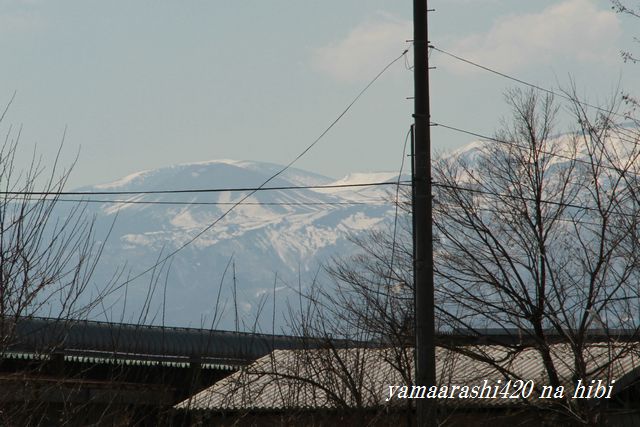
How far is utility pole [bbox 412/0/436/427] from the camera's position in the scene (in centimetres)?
1058

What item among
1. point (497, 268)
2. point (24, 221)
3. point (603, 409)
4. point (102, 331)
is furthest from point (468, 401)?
point (102, 331)

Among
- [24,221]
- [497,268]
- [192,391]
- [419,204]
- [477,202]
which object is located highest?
[477,202]

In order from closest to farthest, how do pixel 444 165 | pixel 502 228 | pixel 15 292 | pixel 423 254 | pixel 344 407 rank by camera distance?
1. pixel 15 292
2. pixel 423 254
3. pixel 344 407
4. pixel 502 228
5. pixel 444 165

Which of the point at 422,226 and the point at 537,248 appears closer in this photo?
the point at 422,226

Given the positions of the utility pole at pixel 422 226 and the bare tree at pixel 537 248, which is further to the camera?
the bare tree at pixel 537 248

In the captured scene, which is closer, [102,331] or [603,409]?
[603,409]

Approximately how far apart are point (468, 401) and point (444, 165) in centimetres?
949

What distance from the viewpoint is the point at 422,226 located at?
1091cm

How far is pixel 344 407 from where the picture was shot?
1246 centimetres

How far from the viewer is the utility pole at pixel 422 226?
34.7ft

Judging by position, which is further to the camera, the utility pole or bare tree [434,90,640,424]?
bare tree [434,90,640,424]

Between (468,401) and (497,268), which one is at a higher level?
(497,268)

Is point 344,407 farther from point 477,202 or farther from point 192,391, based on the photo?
point 477,202

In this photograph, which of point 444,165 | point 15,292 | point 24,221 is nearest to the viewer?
point 15,292
